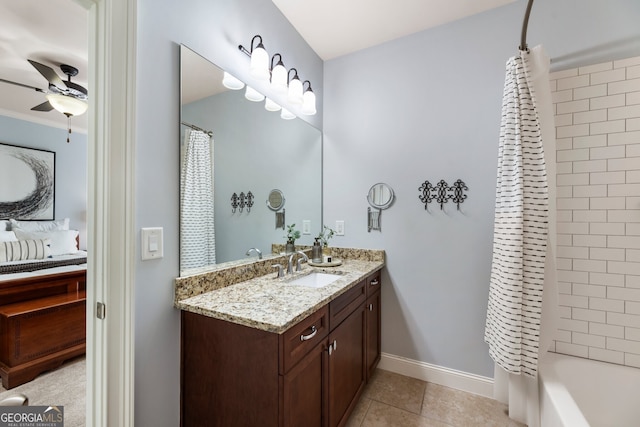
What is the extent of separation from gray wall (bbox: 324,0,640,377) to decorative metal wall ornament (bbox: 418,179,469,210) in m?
0.04

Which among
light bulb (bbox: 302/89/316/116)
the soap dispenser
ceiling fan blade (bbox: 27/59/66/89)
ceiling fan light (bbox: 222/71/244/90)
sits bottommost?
the soap dispenser

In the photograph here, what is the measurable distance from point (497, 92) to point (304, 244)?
1.76 m

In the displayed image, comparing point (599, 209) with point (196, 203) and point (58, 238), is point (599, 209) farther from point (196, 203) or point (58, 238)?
point (58, 238)

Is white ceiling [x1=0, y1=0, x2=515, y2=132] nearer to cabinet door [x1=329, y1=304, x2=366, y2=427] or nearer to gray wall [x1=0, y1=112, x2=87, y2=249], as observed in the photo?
gray wall [x1=0, y1=112, x2=87, y2=249]

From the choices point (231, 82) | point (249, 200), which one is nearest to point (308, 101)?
point (231, 82)

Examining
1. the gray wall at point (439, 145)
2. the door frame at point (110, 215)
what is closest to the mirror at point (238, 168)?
the door frame at point (110, 215)

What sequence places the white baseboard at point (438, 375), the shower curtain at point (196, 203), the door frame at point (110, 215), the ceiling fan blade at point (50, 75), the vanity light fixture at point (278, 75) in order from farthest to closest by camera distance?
the ceiling fan blade at point (50, 75) → the white baseboard at point (438, 375) → the vanity light fixture at point (278, 75) → the shower curtain at point (196, 203) → the door frame at point (110, 215)

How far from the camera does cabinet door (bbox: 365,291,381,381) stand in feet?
6.16

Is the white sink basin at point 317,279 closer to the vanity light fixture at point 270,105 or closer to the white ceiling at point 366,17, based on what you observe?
the vanity light fixture at point 270,105

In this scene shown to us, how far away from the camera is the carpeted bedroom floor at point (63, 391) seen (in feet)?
5.52

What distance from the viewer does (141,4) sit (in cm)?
107

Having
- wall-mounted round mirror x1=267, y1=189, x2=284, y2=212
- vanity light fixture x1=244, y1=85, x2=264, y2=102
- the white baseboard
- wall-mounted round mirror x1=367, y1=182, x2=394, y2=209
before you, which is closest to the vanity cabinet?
the white baseboard

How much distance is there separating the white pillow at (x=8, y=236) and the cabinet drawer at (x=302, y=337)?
4244 millimetres

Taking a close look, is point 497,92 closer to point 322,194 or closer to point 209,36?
point 322,194
